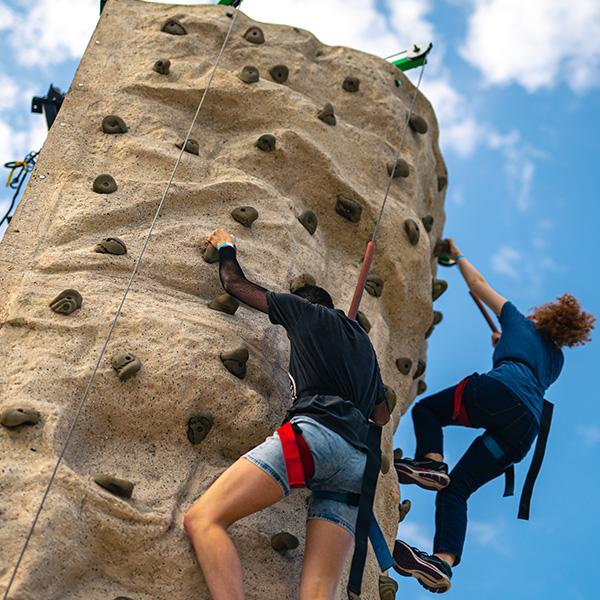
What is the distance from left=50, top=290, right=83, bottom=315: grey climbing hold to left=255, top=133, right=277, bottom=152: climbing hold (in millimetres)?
1492

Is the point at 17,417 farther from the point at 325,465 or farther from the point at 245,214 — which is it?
the point at 245,214

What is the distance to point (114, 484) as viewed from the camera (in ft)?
12.8

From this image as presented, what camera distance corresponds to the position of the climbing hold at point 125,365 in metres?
4.22

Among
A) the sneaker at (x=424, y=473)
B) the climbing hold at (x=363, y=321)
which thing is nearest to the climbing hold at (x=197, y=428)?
the climbing hold at (x=363, y=321)

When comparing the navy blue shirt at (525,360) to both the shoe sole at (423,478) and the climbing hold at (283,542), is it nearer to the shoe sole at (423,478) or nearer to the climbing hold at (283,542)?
the shoe sole at (423,478)

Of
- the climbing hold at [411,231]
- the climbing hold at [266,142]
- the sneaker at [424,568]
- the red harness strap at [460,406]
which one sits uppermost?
the climbing hold at [266,142]

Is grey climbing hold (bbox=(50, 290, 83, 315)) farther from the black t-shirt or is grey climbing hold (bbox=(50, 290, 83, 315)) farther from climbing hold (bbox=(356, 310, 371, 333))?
climbing hold (bbox=(356, 310, 371, 333))

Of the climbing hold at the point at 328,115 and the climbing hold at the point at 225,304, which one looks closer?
the climbing hold at the point at 225,304

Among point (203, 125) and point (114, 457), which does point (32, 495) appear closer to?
point (114, 457)

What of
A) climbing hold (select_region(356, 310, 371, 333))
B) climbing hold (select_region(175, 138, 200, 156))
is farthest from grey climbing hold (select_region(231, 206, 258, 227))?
climbing hold (select_region(356, 310, 371, 333))

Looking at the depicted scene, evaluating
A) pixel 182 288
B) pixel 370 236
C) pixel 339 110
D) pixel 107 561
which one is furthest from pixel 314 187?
pixel 107 561

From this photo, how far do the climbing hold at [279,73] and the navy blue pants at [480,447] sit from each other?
6.43 feet

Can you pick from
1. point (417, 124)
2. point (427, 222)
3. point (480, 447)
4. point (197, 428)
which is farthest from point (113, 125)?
point (480, 447)

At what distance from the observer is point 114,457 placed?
13.6 ft
